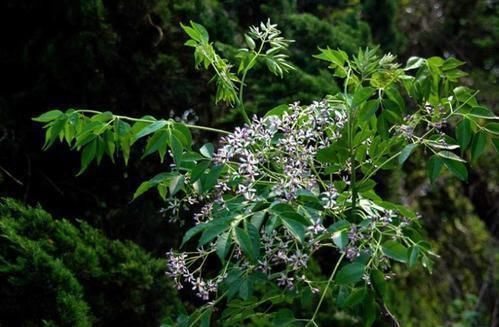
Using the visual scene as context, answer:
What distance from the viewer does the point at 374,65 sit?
144 cm

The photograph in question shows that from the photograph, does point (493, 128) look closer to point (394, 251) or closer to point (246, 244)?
point (394, 251)

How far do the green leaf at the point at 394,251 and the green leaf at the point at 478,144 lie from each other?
28cm

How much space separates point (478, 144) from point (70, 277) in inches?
42.7

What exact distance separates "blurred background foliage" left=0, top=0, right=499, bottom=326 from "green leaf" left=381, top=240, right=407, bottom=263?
2.94ft

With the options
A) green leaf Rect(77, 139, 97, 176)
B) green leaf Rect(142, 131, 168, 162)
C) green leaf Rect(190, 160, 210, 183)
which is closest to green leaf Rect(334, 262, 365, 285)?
green leaf Rect(190, 160, 210, 183)

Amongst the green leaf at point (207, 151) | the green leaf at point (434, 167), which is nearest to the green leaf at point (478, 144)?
the green leaf at point (434, 167)

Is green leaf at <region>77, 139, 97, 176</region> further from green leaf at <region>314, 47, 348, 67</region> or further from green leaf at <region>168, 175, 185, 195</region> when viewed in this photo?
green leaf at <region>314, 47, 348, 67</region>

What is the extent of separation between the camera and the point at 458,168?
141 cm

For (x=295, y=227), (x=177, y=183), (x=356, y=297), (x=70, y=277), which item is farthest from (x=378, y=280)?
(x=70, y=277)

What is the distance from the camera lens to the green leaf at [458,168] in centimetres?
139

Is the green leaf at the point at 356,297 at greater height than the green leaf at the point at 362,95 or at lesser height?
lesser

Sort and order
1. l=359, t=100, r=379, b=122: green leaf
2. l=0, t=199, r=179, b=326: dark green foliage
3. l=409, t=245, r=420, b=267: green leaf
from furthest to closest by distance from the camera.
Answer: l=0, t=199, r=179, b=326: dark green foliage < l=359, t=100, r=379, b=122: green leaf < l=409, t=245, r=420, b=267: green leaf

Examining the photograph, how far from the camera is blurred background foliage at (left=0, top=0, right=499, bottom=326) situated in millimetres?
1920

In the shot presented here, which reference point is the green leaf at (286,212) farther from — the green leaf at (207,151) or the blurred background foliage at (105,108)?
the blurred background foliage at (105,108)
